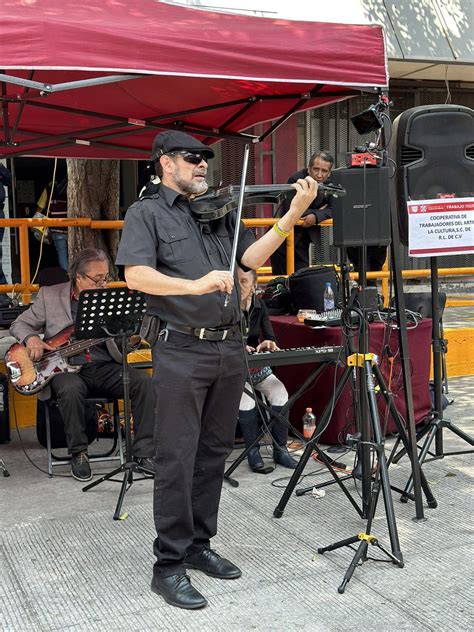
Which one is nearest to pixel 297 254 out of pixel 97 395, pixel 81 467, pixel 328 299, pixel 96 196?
pixel 328 299

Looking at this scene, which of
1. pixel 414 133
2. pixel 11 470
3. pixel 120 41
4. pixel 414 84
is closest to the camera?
pixel 120 41

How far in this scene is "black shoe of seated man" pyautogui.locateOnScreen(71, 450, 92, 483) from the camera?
532 centimetres

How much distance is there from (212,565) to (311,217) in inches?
169

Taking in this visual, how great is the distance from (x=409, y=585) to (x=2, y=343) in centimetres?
483

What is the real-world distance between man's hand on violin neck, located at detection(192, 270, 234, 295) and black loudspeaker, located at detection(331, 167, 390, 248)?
1.06 meters

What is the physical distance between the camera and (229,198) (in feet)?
11.9

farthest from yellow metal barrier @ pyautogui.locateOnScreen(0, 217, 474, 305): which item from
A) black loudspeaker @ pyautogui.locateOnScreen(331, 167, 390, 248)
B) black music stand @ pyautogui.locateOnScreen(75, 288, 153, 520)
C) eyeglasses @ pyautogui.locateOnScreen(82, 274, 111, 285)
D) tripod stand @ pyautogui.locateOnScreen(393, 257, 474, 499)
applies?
black loudspeaker @ pyautogui.locateOnScreen(331, 167, 390, 248)

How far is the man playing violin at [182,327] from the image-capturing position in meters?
3.53

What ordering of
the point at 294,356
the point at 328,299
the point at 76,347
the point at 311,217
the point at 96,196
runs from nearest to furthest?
the point at 294,356
the point at 76,347
the point at 328,299
the point at 311,217
the point at 96,196

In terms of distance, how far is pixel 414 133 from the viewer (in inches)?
190

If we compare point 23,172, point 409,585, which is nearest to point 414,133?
point 409,585

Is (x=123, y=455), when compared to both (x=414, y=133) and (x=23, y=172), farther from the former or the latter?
(x=23, y=172)

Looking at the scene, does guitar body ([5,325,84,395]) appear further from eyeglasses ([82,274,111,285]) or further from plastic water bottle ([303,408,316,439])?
plastic water bottle ([303,408,316,439])

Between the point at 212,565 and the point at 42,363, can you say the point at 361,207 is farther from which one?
the point at 42,363
